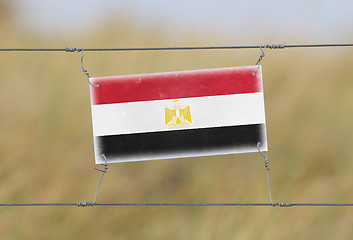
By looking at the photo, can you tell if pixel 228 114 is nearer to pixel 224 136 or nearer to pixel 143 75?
pixel 224 136

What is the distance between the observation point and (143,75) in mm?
5328

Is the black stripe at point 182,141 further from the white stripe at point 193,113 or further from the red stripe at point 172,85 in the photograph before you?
the red stripe at point 172,85

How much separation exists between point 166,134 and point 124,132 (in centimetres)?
25

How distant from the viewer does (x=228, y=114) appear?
5332mm

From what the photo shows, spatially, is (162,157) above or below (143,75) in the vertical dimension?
below

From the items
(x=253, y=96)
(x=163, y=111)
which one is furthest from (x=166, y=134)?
(x=253, y=96)

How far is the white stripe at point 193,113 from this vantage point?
5.32 metres

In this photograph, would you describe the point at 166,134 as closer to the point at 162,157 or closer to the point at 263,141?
the point at 162,157

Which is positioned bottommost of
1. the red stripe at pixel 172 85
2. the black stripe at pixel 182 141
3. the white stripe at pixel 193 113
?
the black stripe at pixel 182 141

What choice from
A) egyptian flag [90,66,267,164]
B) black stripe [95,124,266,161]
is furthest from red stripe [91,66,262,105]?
black stripe [95,124,266,161]

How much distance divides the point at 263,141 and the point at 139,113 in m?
0.74

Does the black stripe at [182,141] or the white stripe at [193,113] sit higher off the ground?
the white stripe at [193,113]

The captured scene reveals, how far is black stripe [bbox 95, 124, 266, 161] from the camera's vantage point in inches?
209

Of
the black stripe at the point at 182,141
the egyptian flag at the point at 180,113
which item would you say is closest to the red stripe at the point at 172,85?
the egyptian flag at the point at 180,113
